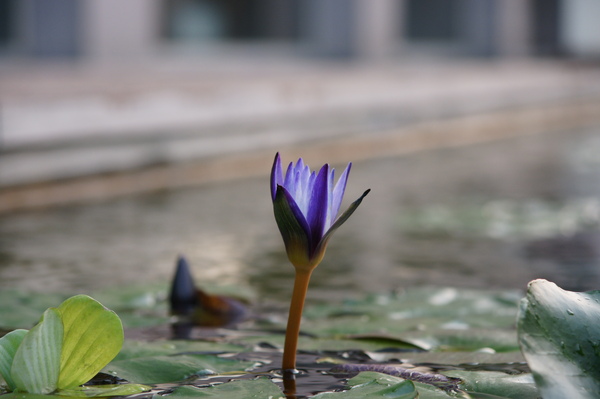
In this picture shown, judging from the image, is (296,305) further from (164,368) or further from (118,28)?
(118,28)

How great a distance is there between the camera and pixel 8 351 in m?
0.72

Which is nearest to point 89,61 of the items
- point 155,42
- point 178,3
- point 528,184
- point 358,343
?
point 155,42

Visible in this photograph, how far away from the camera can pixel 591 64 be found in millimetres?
11648

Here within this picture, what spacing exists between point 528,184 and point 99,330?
8.70 feet

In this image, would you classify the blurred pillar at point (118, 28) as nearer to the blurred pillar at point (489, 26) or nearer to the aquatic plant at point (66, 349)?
the blurred pillar at point (489, 26)

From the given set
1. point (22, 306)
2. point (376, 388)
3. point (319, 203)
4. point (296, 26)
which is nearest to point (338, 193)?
point (319, 203)

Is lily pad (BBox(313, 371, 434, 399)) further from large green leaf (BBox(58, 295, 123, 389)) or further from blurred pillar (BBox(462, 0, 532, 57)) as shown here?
blurred pillar (BBox(462, 0, 532, 57))

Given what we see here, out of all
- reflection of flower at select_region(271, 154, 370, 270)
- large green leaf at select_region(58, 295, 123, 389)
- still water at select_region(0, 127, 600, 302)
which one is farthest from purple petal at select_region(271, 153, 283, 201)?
still water at select_region(0, 127, 600, 302)

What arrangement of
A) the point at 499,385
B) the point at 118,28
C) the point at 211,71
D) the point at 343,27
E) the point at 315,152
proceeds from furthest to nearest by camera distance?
the point at 343,27
the point at 211,71
the point at 118,28
the point at 315,152
the point at 499,385

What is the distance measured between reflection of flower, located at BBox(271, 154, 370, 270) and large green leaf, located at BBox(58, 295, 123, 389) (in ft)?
0.50

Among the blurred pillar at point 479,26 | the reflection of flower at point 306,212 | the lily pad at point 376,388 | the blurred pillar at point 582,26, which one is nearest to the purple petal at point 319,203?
the reflection of flower at point 306,212

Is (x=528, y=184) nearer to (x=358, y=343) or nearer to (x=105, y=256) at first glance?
(x=105, y=256)

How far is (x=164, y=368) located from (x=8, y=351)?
0.51 ft

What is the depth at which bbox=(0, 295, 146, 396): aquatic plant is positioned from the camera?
70cm
